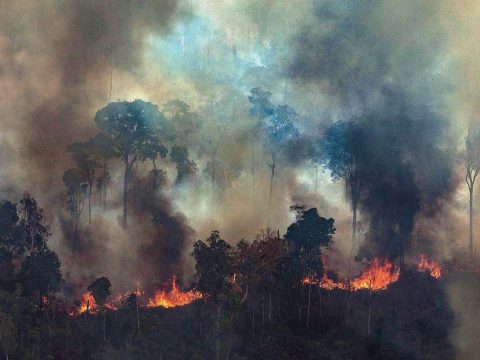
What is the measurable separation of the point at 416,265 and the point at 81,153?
48083 mm

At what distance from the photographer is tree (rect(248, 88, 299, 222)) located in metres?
98.4

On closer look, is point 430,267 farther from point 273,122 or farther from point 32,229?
point 32,229

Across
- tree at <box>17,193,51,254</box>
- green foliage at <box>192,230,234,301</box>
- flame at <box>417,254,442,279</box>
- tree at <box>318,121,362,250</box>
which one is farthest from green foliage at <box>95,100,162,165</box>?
flame at <box>417,254,442,279</box>

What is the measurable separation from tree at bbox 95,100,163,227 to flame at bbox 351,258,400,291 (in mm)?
32668

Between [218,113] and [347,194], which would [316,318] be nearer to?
[347,194]

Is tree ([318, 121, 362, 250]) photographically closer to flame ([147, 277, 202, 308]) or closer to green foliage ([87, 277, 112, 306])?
flame ([147, 277, 202, 308])

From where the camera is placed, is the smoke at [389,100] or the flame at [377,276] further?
the smoke at [389,100]

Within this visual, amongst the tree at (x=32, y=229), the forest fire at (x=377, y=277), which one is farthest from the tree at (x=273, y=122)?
the tree at (x=32, y=229)

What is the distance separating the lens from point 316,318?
67875mm

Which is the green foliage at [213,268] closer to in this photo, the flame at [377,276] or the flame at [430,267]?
the flame at [377,276]

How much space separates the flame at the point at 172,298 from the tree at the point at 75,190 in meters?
20.6

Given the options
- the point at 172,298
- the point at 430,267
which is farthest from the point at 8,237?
the point at 430,267

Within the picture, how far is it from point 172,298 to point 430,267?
33664 mm

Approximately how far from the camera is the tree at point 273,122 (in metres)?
98.4
